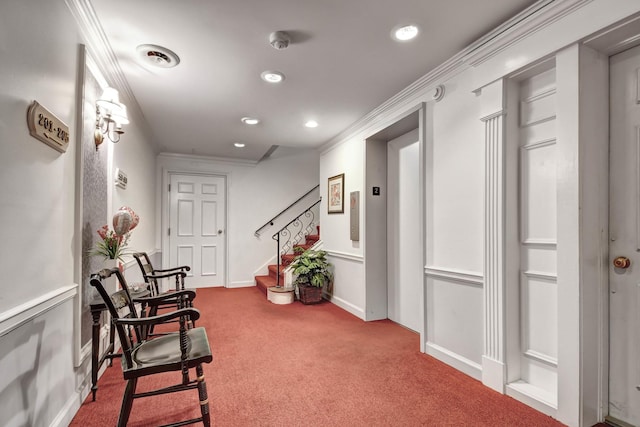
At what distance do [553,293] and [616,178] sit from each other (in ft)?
2.44

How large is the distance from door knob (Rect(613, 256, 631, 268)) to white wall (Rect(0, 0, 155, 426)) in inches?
113

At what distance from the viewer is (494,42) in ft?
7.04

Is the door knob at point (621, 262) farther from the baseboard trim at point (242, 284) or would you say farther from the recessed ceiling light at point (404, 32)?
the baseboard trim at point (242, 284)

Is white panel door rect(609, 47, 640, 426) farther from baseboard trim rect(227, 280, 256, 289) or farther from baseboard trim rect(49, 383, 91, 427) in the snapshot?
baseboard trim rect(227, 280, 256, 289)

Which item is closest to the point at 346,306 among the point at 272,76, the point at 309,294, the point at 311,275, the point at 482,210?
the point at 309,294

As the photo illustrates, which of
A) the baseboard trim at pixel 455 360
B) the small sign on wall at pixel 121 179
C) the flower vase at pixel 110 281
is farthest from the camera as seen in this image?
the small sign on wall at pixel 121 179

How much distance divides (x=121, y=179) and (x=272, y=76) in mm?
1720

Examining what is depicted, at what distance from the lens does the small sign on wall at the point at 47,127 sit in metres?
1.40

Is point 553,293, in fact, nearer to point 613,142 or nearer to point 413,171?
point 613,142

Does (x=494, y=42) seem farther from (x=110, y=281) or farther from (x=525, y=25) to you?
(x=110, y=281)

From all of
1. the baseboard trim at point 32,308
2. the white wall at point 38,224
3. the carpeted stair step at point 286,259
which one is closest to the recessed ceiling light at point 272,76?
the white wall at point 38,224

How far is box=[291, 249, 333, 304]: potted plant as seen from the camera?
461 cm

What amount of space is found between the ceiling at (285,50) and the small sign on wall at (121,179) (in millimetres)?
800

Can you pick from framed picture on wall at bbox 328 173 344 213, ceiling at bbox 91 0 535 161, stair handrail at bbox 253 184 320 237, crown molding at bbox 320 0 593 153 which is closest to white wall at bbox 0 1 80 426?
ceiling at bbox 91 0 535 161
